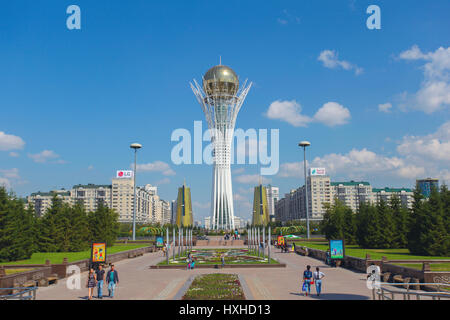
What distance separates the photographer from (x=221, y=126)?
100312 millimetres

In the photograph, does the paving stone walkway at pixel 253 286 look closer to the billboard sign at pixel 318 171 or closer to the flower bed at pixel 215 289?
the flower bed at pixel 215 289

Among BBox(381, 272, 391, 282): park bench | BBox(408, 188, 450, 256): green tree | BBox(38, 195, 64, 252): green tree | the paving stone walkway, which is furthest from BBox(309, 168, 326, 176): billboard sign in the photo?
BBox(381, 272, 391, 282): park bench

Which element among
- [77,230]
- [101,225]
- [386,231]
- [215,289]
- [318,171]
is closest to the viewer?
[215,289]

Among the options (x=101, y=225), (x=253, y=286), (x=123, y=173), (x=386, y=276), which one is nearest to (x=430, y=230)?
(x=386, y=276)

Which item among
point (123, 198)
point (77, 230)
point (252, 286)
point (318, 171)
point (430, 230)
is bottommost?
point (252, 286)

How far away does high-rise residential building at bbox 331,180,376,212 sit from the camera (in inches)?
6422

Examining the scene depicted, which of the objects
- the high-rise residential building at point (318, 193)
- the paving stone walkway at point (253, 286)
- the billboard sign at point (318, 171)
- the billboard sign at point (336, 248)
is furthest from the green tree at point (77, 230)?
the high-rise residential building at point (318, 193)

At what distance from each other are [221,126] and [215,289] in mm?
83579

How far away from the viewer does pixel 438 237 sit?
3055cm

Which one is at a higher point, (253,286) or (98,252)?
(98,252)

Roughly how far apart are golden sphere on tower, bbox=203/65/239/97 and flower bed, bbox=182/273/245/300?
281 feet

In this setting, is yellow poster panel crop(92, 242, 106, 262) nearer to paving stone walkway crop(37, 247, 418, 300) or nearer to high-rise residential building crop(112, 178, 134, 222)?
paving stone walkway crop(37, 247, 418, 300)

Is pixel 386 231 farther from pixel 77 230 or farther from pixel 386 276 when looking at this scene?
pixel 77 230
